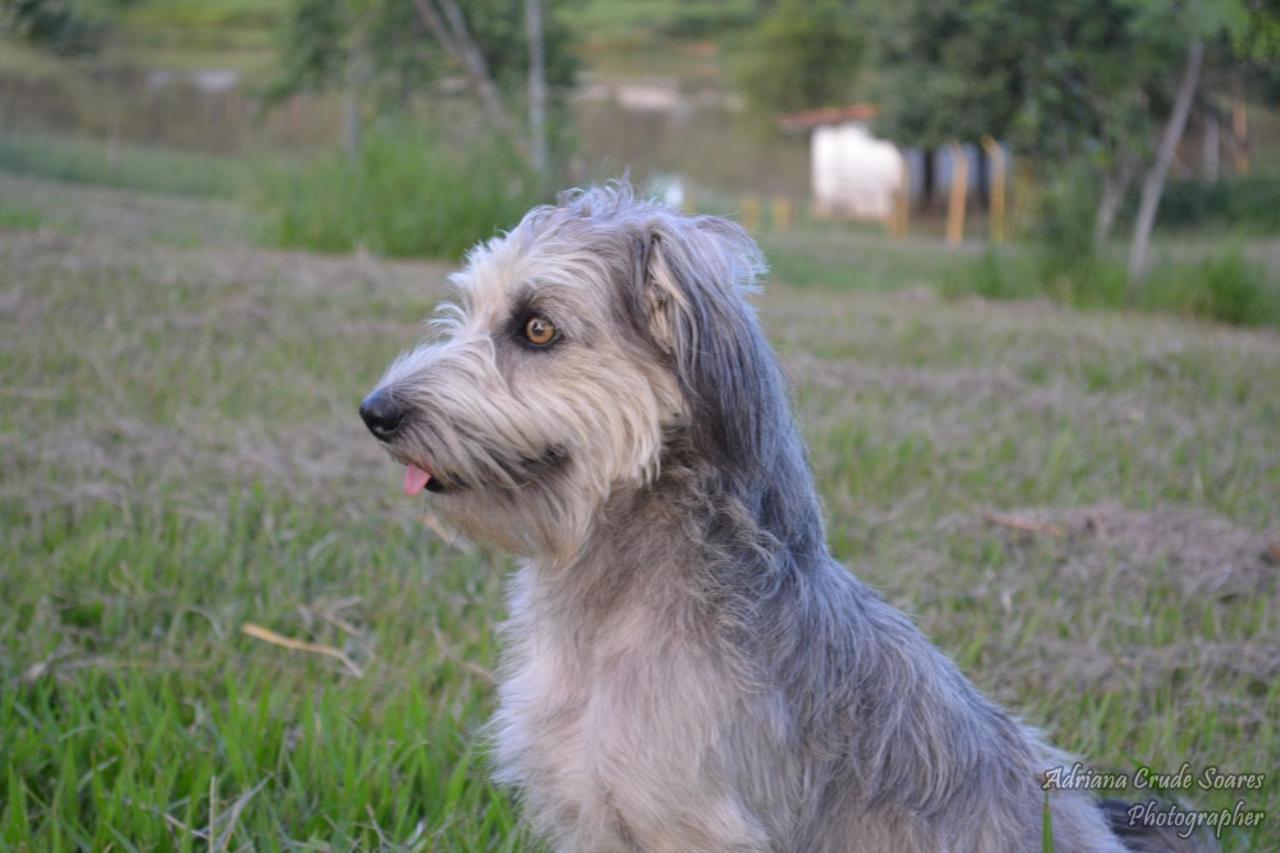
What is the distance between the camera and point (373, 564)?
15.8 ft

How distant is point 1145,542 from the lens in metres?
5.32

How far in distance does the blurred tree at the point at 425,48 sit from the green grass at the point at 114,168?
10.3 ft

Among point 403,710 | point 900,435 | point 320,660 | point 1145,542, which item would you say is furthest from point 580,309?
point 900,435

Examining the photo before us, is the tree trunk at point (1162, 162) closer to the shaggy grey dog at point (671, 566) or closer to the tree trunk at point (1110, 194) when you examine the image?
the tree trunk at point (1110, 194)

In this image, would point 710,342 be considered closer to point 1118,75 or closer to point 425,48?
point 1118,75

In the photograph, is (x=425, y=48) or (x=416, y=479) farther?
(x=425, y=48)

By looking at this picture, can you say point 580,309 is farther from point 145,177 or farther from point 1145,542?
point 145,177

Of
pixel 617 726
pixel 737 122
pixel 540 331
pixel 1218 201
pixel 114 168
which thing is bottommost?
pixel 737 122

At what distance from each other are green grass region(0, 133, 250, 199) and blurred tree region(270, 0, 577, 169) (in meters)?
3.14

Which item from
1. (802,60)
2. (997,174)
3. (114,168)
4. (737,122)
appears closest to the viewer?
(114,168)

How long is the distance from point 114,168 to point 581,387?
26.5m

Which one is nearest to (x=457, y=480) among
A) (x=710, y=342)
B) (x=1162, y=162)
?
(x=710, y=342)

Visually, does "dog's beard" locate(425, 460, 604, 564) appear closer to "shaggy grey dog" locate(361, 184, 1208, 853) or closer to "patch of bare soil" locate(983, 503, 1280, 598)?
"shaggy grey dog" locate(361, 184, 1208, 853)

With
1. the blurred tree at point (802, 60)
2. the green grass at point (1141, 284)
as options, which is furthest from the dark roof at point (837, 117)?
the green grass at point (1141, 284)
